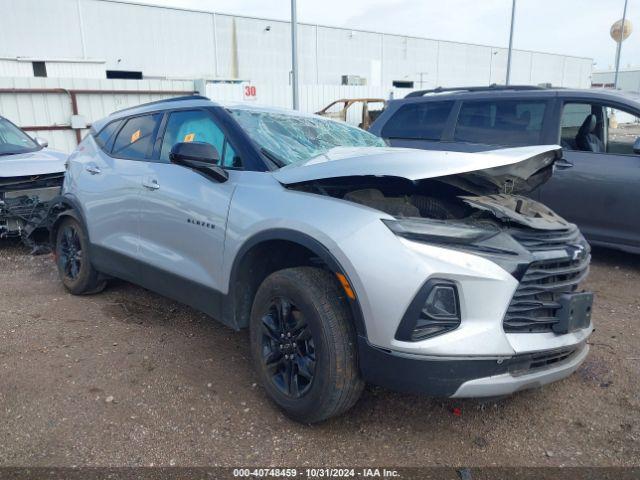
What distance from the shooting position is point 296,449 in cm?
270

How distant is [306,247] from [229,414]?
1.08 metres

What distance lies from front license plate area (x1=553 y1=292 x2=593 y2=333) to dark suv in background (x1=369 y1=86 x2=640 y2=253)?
313 centimetres

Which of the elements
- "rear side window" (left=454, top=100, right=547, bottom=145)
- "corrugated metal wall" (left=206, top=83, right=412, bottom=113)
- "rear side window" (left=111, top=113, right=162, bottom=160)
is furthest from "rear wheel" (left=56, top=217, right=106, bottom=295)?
"corrugated metal wall" (left=206, top=83, right=412, bottom=113)

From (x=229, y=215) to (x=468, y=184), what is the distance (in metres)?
1.37

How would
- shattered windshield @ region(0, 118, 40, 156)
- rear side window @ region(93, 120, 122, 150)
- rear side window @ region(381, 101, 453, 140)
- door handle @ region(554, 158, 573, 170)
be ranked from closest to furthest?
rear side window @ region(93, 120, 122, 150) < door handle @ region(554, 158, 573, 170) < rear side window @ region(381, 101, 453, 140) < shattered windshield @ region(0, 118, 40, 156)

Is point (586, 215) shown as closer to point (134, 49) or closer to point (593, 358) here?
point (593, 358)

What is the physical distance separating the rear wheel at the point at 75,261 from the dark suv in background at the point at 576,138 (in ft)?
13.3

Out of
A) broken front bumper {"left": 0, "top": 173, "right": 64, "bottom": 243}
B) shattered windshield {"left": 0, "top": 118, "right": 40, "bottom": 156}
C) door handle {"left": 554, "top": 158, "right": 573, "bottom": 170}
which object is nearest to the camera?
A: door handle {"left": 554, "top": 158, "right": 573, "bottom": 170}

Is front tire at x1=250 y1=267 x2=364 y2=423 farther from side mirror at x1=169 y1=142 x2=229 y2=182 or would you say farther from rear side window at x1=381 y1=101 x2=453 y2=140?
rear side window at x1=381 y1=101 x2=453 y2=140

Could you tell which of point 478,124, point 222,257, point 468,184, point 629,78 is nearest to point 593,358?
point 468,184

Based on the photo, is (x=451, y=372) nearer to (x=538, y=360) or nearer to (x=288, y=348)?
(x=538, y=360)

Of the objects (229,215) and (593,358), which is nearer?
(229,215)

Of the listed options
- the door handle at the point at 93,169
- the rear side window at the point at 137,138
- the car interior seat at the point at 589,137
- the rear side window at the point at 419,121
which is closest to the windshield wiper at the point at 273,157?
the rear side window at the point at 137,138

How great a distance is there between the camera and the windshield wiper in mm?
3217
